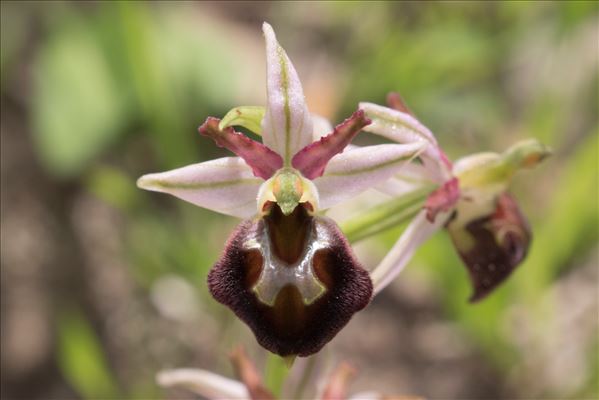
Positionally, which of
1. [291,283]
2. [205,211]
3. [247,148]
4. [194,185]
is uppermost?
[205,211]

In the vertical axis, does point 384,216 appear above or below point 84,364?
above

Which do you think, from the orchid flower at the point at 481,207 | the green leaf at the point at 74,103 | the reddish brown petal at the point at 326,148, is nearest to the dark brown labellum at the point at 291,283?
the reddish brown petal at the point at 326,148

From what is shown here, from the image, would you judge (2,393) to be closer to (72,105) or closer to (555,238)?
(72,105)

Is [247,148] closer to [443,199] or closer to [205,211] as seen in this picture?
[443,199]

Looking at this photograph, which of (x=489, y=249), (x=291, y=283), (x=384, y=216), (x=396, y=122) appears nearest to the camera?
(x=291, y=283)

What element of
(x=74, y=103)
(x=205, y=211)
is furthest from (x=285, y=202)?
(x=74, y=103)

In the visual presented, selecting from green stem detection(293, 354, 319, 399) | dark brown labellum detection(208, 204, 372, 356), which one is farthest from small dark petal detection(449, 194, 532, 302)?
dark brown labellum detection(208, 204, 372, 356)

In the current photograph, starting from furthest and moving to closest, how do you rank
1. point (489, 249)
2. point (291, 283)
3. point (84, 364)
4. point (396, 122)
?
point (84, 364)
point (489, 249)
point (396, 122)
point (291, 283)

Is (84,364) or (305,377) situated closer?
(305,377)
